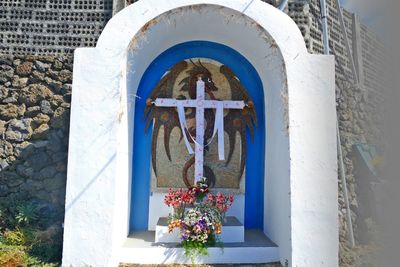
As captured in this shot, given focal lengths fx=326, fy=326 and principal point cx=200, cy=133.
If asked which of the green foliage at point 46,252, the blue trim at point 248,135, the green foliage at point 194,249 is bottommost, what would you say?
the green foliage at point 46,252

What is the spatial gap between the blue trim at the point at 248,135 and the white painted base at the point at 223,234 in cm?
65

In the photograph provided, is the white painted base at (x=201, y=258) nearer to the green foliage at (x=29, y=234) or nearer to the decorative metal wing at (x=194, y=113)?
the green foliage at (x=29, y=234)

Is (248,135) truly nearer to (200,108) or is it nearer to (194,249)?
(200,108)

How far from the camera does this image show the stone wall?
4918mm

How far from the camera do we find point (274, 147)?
175 inches

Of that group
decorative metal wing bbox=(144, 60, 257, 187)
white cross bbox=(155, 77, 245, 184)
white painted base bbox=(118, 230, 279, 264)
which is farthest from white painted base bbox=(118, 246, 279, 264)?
white cross bbox=(155, 77, 245, 184)

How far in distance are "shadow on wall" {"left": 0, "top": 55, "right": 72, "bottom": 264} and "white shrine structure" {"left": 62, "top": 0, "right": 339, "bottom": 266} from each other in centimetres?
131

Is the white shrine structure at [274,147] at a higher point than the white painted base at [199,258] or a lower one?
higher

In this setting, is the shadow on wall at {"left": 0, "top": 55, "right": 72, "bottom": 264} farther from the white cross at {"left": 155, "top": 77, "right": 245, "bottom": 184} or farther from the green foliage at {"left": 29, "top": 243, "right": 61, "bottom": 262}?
the white cross at {"left": 155, "top": 77, "right": 245, "bottom": 184}

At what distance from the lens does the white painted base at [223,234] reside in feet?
13.6

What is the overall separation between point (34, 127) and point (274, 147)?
365 cm

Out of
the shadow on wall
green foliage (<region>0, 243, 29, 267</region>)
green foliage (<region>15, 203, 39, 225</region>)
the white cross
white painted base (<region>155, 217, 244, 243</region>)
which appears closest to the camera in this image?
green foliage (<region>0, 243, 29, 267</region>)

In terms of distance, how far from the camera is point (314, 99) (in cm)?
391

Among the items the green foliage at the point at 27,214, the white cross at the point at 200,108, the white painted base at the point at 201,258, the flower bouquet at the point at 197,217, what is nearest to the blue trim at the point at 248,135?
the white cross at the point at 200,108
